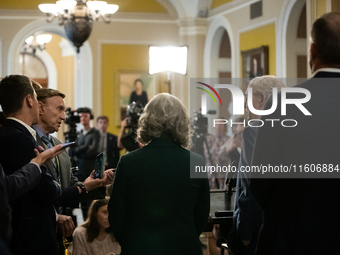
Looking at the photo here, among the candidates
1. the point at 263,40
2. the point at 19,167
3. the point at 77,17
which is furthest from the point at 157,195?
the point at 263,40

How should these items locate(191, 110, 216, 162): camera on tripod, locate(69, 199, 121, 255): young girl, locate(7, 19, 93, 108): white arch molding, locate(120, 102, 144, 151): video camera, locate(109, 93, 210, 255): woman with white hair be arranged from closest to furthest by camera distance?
locate(109, 93, 210, 255): woman with white hair → locate(69, 199, 121, 255): young girl → locate(120, 102, 144, 151): video camera → locate(191, 110, 216, 162): camera on tripod → locate(7, 19, 93, 108): white arch molding

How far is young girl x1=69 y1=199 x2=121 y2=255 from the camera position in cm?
337

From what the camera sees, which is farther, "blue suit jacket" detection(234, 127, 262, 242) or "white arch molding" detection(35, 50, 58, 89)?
"white arch molding" detection(35, 50, 58, 89)

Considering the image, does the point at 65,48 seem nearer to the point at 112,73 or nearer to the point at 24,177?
the point at 112,73

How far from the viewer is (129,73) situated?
1062 centimetres

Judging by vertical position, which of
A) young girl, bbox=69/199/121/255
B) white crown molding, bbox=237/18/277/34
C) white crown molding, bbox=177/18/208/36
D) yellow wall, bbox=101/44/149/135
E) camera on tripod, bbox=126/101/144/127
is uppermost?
white crown molding, bbox=177/18/208/36

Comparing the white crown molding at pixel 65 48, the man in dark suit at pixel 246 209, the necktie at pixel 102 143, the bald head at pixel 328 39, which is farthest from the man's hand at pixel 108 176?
the white crown molding at pixel 65 48

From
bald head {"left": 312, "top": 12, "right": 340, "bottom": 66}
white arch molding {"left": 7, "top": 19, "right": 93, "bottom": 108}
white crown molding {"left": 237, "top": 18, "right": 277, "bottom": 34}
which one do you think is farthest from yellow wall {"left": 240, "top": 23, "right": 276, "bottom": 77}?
bald head {"left": 312, "top": 12, "right": 340, "bottom": 66}

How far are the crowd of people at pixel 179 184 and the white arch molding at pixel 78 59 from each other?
25.3ft

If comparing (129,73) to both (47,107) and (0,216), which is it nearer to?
(47,107)

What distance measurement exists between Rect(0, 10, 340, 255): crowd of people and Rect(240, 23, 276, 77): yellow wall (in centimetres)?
548

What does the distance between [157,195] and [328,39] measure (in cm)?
92

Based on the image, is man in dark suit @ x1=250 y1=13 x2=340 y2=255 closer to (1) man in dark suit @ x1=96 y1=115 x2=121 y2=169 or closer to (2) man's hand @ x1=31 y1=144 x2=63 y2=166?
(2) man's hand @ x1=31 y1=144 x2=63 y2=166

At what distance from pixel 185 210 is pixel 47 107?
1095 millimetres
